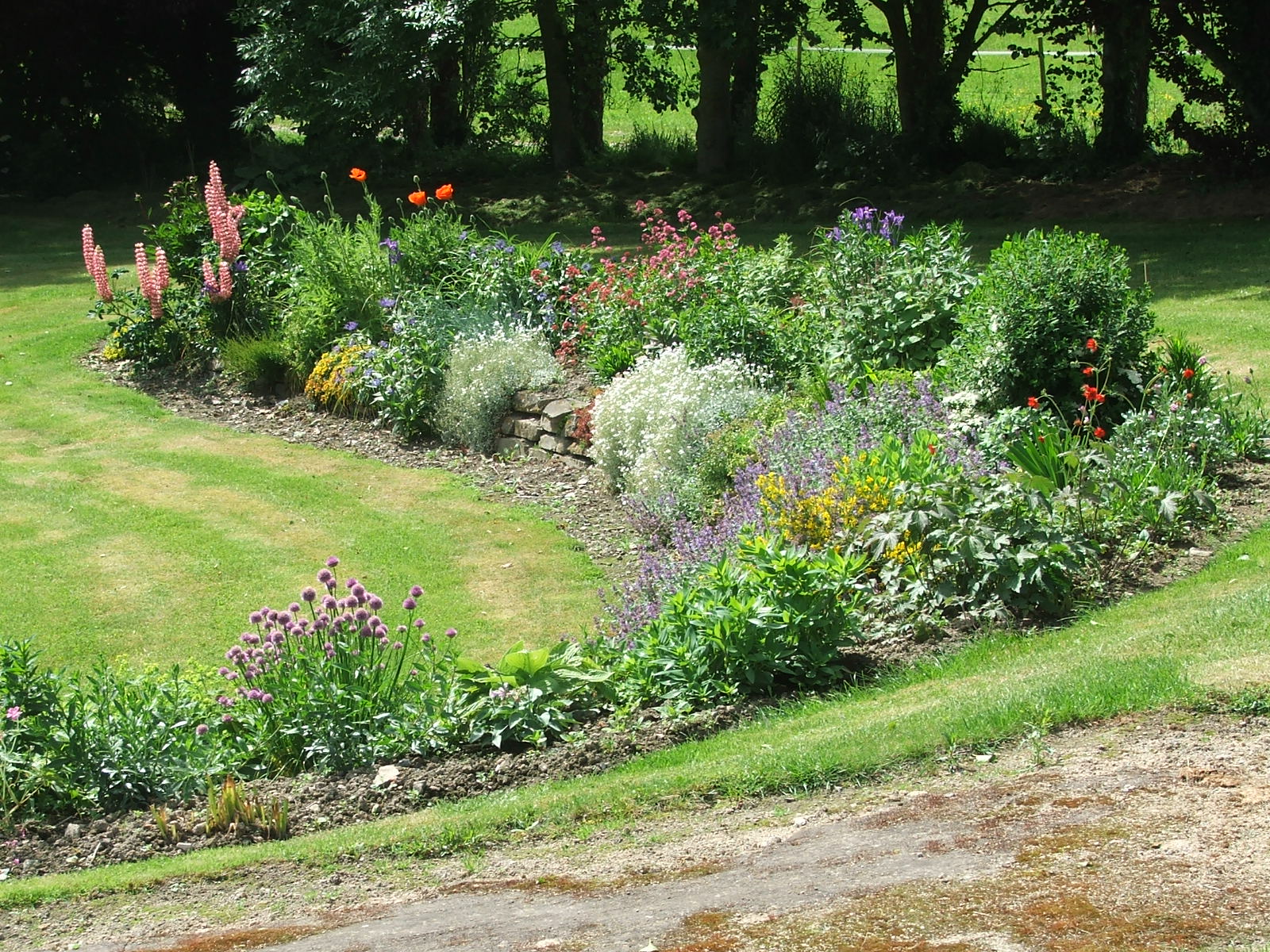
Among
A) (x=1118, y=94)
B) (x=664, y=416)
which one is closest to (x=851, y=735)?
(x=664, y=416)

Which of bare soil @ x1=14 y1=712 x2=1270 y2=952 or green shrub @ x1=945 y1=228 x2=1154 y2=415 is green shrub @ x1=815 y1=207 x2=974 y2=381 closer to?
green shrub @ x1=945 y1=228 x2=1154 y2=415

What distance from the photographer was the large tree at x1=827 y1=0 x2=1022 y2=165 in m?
17.4

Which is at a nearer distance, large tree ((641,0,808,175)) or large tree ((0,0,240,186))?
large tree ((641,0,808,175))

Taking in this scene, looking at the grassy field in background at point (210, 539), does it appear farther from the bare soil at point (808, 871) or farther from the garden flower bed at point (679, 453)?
the bare soil at point (808, 871)

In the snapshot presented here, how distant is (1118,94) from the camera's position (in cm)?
1661

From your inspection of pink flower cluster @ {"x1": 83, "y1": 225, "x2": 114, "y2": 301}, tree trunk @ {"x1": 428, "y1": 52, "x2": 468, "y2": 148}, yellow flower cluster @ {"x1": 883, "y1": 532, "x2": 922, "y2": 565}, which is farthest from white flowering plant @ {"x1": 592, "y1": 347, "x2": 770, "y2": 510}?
→ tree trunk @ {"x1": 428, "y1": 52, "x2": 468, "y2": 148}

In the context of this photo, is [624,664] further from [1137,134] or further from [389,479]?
[1137,134]

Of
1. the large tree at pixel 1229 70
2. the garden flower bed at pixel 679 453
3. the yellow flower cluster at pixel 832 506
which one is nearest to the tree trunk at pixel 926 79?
the large tree at pixel 1229 70

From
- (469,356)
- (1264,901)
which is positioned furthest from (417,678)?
(469,356)

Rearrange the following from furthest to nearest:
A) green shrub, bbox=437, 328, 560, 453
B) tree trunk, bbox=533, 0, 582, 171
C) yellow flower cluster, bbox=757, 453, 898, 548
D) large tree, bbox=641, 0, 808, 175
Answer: tree trunk, bbox=533, 0, 582, 171 < large tree, bbox=641, 0, 808, 175 < green shrub, bbox=437, 328, 560, 453 < yellow flower cluster, bbox=757, 453, 898, 548

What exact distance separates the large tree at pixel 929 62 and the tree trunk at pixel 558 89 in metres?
4.24

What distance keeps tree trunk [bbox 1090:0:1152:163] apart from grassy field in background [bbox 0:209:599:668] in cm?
1105

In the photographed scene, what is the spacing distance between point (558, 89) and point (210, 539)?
1359cm

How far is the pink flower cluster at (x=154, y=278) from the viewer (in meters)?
12.3
